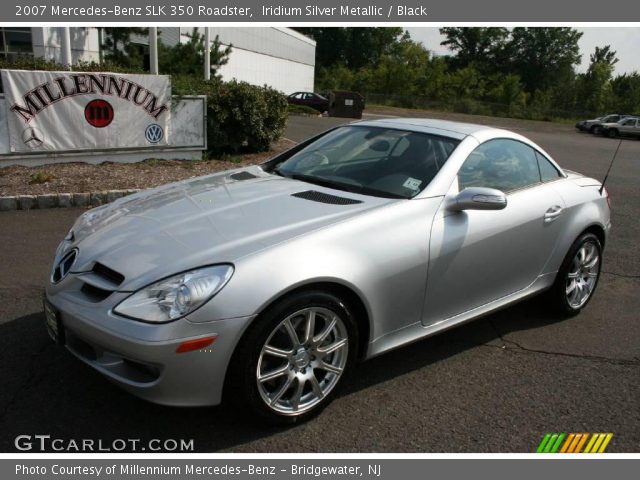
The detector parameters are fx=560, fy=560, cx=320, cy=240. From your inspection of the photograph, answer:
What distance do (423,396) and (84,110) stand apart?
8.10 metres

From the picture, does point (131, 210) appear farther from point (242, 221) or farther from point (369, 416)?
point (369, 416)

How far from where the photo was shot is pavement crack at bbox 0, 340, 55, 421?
2948 millimetres

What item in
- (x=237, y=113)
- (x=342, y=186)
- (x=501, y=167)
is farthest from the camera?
(x=237, y=113)

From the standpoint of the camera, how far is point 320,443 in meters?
2.83

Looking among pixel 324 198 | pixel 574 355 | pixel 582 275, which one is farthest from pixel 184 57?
pixel 574 355

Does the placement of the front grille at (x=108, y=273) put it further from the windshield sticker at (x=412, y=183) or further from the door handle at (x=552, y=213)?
the door handle at (x=552, y=213)

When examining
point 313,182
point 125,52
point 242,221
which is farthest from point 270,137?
point 125,52

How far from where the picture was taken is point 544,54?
80.6 meters

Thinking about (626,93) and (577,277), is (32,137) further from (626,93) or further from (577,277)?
(626,93)

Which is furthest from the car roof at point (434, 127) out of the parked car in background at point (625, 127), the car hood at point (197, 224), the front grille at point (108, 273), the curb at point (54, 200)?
the parked car in background at point (625, 127)

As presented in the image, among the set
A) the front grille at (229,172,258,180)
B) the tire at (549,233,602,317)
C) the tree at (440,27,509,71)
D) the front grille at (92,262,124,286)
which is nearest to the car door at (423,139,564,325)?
the tire at (549,233,602,317)

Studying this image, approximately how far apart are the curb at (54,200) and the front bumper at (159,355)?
517cm

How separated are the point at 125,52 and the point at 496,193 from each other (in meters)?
19.8
